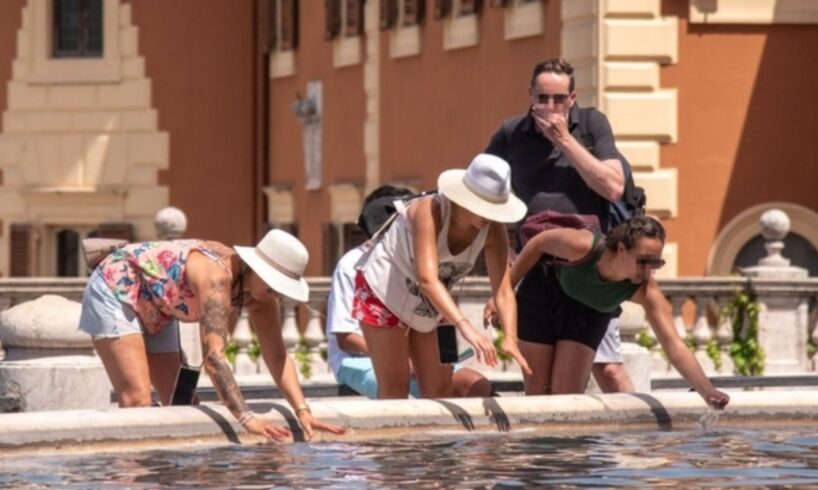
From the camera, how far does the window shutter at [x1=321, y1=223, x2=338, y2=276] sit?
34312 millimetres

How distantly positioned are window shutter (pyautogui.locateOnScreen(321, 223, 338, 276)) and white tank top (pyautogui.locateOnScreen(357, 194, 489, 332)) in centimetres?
2124

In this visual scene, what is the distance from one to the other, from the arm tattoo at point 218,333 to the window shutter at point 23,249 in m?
27.3

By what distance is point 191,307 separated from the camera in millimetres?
12562

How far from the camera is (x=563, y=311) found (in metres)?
13.2

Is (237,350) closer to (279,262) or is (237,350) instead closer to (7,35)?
(279,262)

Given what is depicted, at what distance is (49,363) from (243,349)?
693 centimetres

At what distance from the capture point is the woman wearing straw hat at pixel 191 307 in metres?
12.1

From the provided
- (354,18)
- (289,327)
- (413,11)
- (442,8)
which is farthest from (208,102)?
(289,327)

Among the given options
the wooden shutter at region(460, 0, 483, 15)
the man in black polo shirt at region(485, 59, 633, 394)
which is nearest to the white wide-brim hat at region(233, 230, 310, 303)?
the man in black polo shirt at region(485, 59, 633, 394)

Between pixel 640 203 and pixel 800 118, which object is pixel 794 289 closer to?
pixel 800 118

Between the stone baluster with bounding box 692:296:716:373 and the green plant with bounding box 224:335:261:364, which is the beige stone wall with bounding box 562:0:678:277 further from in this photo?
the green plant with bounding box 224:335:261:364

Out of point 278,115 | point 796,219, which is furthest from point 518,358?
point 278,115

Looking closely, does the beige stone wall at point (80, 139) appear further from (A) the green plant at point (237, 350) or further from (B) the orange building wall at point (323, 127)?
(A) the green plant at point (237, 350)

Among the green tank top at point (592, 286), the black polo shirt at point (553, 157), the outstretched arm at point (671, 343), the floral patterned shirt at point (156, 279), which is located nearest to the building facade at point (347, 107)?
the black polo shirt at point (553, 157)
